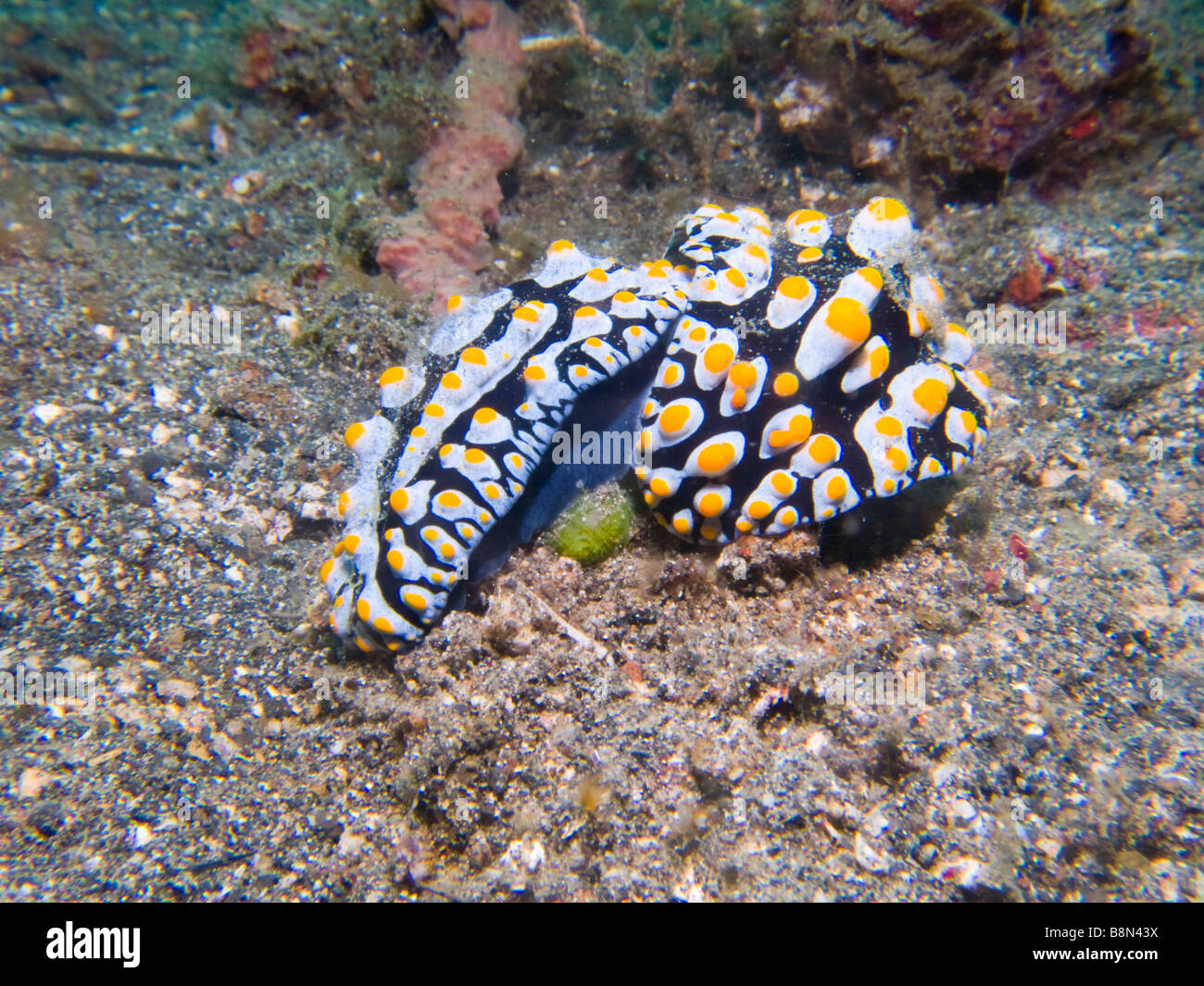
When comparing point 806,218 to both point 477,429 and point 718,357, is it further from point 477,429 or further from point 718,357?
point 477,429

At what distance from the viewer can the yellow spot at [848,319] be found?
2822 mm

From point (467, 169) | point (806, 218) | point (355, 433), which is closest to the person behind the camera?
point (355, 433)

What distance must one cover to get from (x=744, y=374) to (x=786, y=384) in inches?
9.2

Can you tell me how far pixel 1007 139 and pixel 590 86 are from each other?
11.9ft

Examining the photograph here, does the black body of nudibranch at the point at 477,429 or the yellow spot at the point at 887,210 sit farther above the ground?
the yellow spot at the point at 887,210

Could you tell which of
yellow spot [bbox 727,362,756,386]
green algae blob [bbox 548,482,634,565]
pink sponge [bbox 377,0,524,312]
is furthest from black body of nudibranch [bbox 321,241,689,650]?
pink sponge [bbox 377,0,524,312]

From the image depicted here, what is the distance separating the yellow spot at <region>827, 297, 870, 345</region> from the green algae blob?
1380 millimetres

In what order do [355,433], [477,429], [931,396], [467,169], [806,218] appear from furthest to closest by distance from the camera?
[467,169] < [806,218] < [355,433] < [931,396] < [477,429]

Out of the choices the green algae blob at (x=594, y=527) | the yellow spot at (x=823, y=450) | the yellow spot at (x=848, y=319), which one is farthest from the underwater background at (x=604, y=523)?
the yellow spot at (x=848, y=319)

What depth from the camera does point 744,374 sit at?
285 cm

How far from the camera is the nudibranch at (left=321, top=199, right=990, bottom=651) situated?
2.82 metres

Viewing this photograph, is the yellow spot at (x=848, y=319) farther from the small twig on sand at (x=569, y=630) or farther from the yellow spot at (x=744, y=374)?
the small twig on sand at (x=569, y=630)

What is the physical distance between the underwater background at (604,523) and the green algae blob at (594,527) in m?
0.02

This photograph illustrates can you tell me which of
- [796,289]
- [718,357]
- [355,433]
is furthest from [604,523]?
[796,289]
